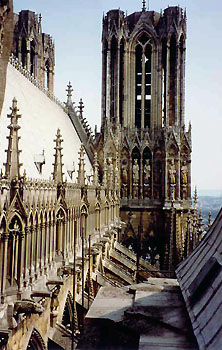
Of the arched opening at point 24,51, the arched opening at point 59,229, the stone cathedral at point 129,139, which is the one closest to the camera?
the arched opening at point 59,229

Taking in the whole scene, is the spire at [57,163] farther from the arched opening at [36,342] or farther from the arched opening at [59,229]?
the arched opening at [36,342]

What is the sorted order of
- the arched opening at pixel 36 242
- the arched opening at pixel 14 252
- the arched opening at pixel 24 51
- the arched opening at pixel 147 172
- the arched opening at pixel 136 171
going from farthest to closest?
the arched opening at pixel 147 172
the arched opening at pixel 136 171
the arched opening at pixel 24 51
the arched opening at pixel 36 242
the arched opening at pixel 14 252

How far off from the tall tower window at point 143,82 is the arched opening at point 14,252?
31.3m

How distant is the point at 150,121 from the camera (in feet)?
140

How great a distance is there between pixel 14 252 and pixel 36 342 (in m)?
3.12

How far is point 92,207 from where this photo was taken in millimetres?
26141

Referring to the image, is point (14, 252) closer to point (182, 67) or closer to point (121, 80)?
point (121, 80)

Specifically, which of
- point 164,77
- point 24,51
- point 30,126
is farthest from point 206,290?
point 164,77

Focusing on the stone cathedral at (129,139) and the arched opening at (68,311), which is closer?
the arched opening at (68,311)

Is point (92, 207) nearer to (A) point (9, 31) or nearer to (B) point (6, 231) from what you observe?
(B) point (6, 231)

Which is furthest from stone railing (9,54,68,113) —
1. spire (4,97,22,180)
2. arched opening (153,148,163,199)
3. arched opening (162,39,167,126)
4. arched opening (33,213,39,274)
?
arched opening (162,39,167,126)

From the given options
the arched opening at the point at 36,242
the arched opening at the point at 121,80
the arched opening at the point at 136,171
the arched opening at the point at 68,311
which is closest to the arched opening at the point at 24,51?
the arched opening at the point at 121,80

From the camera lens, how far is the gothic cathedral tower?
135 feet

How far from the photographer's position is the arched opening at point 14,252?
12055 mm
